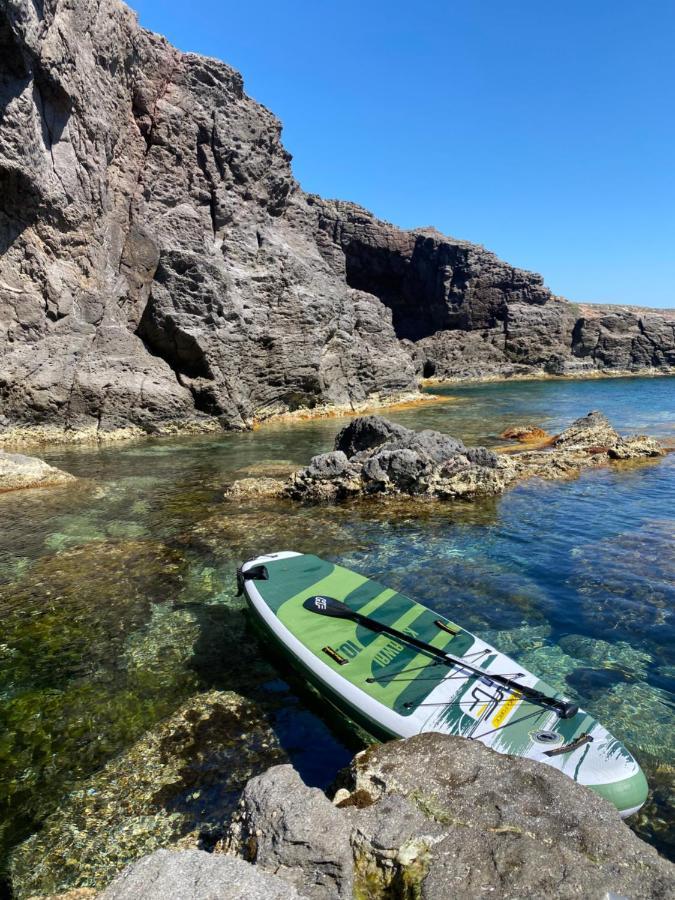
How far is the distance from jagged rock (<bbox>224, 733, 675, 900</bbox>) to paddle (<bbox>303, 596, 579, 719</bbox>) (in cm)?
147

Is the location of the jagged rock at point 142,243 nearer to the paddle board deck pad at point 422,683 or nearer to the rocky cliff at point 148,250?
the rocky cliff at point 148,250

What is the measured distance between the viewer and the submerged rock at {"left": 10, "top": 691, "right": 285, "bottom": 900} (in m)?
4.30

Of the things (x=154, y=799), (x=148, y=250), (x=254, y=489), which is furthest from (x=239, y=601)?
(x=148, y=250)

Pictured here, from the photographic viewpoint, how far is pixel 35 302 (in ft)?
79.9

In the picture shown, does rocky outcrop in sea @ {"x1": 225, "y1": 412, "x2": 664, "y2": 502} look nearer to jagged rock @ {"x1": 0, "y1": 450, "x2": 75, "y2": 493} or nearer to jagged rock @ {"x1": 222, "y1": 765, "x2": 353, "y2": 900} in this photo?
jagged rock @ {"x1": 0, "y1": 450, "x2": 75, "y2": 493}

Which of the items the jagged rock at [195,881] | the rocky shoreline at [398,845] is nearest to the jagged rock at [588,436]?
the rocky shoreline at [398,845]

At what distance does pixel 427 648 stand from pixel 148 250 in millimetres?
28606

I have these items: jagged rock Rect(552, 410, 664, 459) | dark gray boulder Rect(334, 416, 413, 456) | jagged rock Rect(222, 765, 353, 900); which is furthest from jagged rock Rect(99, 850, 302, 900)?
jagged rock Rect(552, 410, 664, 459)

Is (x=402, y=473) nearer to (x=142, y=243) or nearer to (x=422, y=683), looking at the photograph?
(x=422, y=683)

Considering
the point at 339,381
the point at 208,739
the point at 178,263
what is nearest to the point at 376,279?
the point at 339,381

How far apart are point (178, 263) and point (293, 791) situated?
30.0 m

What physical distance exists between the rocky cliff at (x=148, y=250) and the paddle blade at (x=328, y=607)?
72.1 feet

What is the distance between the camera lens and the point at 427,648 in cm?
615

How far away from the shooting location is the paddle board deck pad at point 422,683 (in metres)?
4.72
